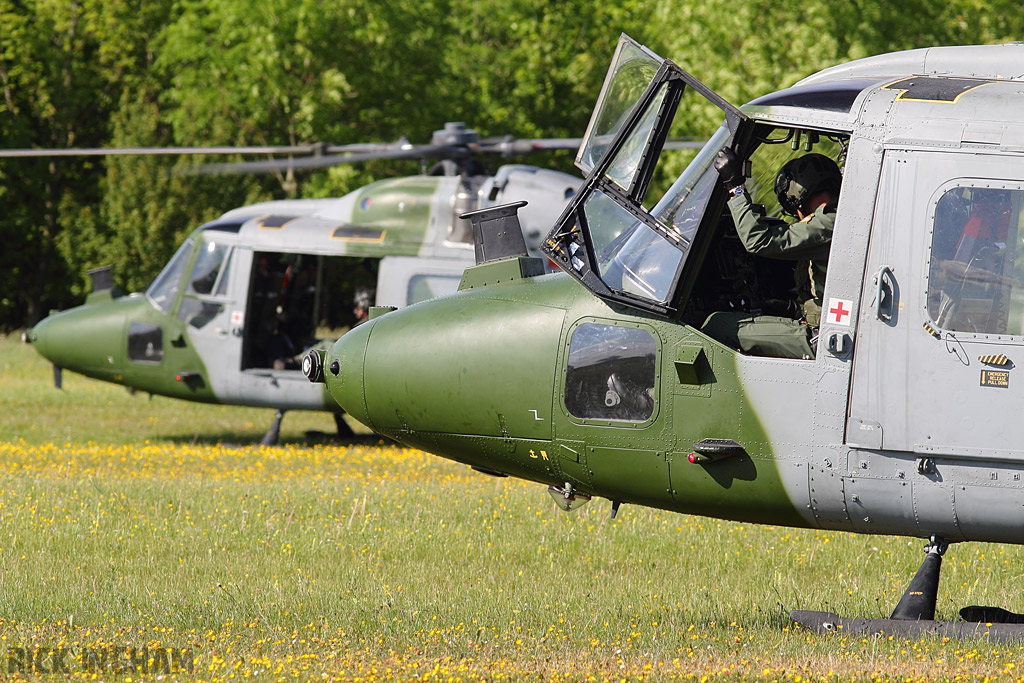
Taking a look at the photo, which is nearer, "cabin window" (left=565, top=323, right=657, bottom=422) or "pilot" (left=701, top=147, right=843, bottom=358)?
"pilot" (left=701, top=147, right=843, bottom=358)

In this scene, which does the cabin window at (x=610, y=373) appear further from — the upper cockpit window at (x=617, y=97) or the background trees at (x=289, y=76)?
the background trees at (x=289, y=76)

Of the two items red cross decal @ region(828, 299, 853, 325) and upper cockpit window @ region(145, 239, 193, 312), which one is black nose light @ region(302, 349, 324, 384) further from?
upper cockpit window @ region(145, 239, 193, 312)

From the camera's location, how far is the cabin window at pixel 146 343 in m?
15.4

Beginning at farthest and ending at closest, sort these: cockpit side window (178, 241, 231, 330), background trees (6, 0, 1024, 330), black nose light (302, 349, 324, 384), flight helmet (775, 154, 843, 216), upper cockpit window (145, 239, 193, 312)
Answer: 1. background trees (6, 0, 1024, 330)
2. upper cockpit window (145, 239, 193, 312)
3. cockpit side window (178, 241, 231, 330)
4. black nose light (302, 349, 324, 384)
5. flight helmet (775, 154, 843, 216)

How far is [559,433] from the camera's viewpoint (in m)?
6.41

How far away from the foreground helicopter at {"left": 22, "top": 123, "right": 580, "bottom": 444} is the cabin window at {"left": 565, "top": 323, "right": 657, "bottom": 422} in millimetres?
8361

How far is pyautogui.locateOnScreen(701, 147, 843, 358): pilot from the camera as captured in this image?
6.06 m

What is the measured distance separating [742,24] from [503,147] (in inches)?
468

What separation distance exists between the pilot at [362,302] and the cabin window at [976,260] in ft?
36.1

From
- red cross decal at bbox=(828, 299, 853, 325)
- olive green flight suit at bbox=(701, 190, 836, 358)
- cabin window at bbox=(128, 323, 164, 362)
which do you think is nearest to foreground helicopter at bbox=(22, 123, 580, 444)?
cabin window at bbox=(128, 323, 164, 362)

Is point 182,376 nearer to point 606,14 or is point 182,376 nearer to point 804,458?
point 804,458

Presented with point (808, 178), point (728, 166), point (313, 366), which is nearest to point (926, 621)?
point (808, 178)

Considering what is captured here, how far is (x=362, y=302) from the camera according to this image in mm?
16188

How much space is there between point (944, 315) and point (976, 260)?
1.04 feet
